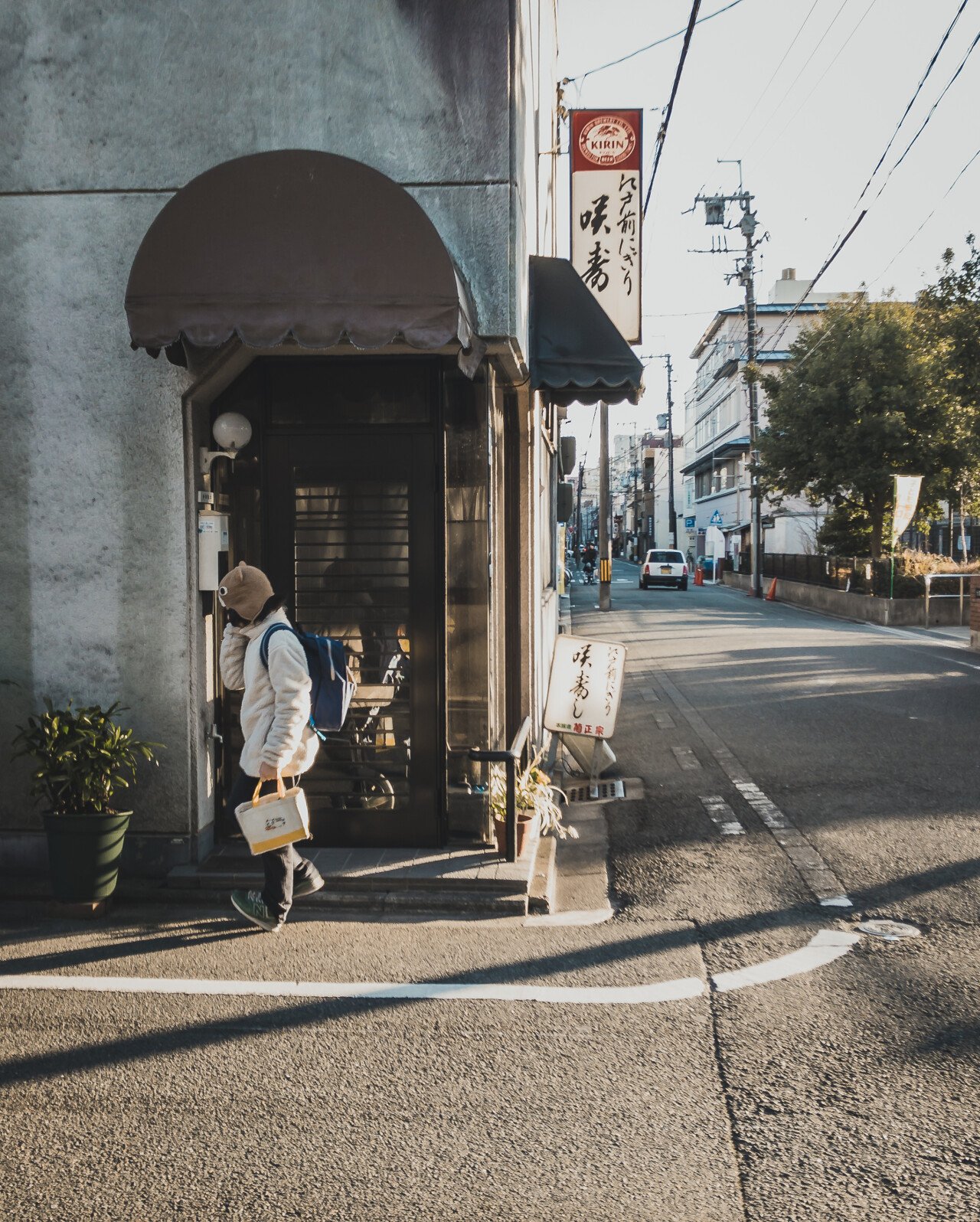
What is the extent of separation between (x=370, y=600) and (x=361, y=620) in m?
0.14

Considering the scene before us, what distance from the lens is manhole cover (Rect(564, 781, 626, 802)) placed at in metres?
9.16

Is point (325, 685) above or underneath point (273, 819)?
above

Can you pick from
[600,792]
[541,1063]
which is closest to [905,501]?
[600,792]

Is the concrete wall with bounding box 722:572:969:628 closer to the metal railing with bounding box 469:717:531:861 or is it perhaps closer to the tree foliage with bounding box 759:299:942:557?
the tree foliage with bounding box 759:299:942:557

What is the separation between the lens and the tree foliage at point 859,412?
31297mm

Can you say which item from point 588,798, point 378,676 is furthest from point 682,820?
point 378,676

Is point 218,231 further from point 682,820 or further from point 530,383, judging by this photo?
point 682,820

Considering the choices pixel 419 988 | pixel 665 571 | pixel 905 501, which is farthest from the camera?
pixel 665 571

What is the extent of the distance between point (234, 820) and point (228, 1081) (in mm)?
2928

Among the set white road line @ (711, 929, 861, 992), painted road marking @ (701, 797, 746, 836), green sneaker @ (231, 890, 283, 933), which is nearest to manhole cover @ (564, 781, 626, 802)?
painted road marking @ (701, 797, 746, 836)

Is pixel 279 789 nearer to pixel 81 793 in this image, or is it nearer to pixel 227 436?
pixel 81 793

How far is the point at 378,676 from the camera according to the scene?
6930mm

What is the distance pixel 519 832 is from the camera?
6.97m

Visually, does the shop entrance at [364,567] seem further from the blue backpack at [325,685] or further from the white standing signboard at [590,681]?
the white standing signboard at [590,681]
